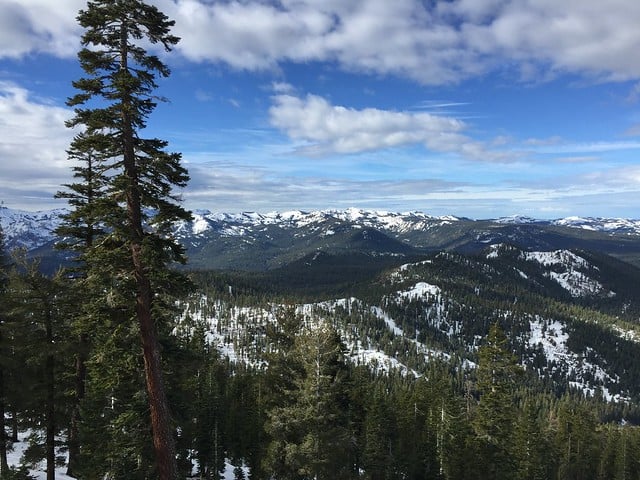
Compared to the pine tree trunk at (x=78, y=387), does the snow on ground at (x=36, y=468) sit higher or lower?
lower

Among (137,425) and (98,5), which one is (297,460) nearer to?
(137,425)

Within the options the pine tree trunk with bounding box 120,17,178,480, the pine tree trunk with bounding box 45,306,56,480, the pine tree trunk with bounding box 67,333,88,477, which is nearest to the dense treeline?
the pine tree trunk with bounding box 45,306,56,480

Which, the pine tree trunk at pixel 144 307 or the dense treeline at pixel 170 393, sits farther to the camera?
the dense treeline at pixel 170 393

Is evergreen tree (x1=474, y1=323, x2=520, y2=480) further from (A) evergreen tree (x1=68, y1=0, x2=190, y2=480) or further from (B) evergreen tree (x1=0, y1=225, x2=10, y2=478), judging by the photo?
(B) evergreen tree (x1=0, y1=225, x2=10, y2=478)

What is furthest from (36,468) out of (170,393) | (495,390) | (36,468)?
(495,390)

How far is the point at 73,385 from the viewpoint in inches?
1040

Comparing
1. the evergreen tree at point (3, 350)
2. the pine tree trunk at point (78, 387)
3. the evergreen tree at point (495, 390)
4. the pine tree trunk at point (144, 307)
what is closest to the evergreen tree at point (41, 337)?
the evergreen tree at point (3, 350)

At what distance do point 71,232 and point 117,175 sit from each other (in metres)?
14.7

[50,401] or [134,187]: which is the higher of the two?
[134,187]

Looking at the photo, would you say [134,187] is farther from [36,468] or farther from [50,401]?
[36,468]

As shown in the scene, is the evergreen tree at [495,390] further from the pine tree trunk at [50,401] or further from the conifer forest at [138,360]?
the pine tree trunk at [50,401]

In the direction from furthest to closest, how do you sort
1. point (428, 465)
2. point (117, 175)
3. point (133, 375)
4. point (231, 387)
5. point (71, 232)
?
point (231, 387) → point (428, 465) → point (71, 232) → point (133, 375) → point (117, 175)

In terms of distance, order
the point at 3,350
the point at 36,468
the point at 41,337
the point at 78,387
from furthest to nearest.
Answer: the point at 36,468, the point at 78,387, the point at 3,350, the point at 41,337

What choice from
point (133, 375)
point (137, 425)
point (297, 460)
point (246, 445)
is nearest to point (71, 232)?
point (133, 375)
